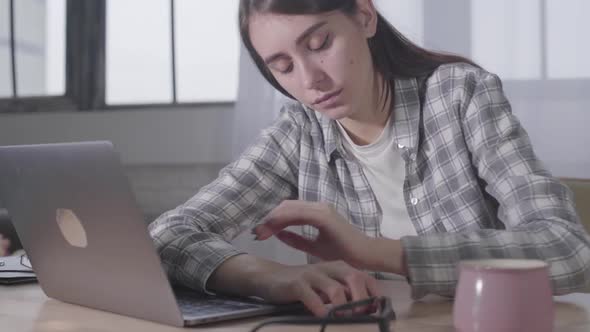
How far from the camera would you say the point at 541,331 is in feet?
2.33

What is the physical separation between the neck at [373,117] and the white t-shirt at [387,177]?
21mm

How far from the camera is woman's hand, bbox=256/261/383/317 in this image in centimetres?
95

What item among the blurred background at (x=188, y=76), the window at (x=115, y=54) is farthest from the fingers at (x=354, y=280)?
the window at (x=115, y=54)

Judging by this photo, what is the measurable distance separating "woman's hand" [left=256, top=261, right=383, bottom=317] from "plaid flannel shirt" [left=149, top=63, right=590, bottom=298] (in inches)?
5.4

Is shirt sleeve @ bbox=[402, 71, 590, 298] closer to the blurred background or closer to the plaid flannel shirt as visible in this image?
the plaid flannel shirt

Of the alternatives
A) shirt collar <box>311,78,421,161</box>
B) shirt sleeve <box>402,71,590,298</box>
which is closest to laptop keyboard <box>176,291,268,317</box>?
shirt sleeve <box>402,71,590,298</box>

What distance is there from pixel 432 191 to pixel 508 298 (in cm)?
78

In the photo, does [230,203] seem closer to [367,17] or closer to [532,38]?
[367,17]

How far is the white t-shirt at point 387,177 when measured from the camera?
1.53 meters

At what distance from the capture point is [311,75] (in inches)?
52.4

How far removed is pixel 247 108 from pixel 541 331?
6.20ft

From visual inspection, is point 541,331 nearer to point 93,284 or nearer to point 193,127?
point 93,284

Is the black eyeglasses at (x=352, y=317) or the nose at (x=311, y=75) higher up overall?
the nose at (x=311, y=75)

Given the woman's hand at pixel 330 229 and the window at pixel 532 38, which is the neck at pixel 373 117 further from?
the window at pixel 532 38
